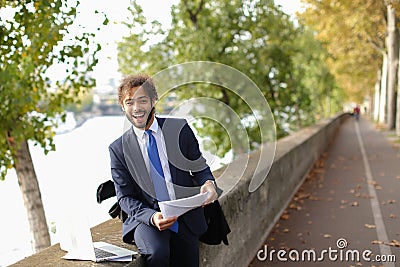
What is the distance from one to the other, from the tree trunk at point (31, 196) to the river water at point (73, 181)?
0.22 metres

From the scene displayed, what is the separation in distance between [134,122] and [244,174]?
3494 millimetres

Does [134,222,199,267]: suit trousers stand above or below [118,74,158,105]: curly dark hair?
below

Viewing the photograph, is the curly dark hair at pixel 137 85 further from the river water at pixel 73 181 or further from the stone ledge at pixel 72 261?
the stone ledge at pixel 72 261

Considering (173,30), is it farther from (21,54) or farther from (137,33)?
(21,54)

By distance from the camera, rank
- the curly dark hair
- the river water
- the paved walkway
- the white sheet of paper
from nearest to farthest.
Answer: the white sheet of paper, the curly dark hair, the river water, the paved walkway

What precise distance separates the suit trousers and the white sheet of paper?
0.21m

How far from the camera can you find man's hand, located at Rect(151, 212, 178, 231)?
323 centimetres

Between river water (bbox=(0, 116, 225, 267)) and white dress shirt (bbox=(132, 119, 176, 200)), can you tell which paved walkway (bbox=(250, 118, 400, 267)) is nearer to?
river water (bbox=(0, 116, 225, 267))

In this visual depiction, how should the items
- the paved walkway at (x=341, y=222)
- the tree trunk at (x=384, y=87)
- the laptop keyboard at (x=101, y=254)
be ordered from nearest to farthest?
1. the laptop keyboard at (x=101, y=254)
2. the paved walkway at (x=341, y=222)
3. the tree trunk at (x=384, y=87)

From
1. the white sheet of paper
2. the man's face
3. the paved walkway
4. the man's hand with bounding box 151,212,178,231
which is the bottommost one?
the paved walkway

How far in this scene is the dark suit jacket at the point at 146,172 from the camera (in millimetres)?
3375

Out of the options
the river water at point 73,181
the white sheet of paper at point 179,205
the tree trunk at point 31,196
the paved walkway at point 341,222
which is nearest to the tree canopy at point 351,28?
the paved walkway at point 341,222

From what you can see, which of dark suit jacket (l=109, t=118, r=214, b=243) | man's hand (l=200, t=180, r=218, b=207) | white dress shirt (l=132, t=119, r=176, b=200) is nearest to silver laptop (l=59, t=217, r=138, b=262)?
dark suit jacket (l=109, t=118, r=214, b=243)

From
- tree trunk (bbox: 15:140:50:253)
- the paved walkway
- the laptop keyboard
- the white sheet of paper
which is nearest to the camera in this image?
the white sheet of paper
